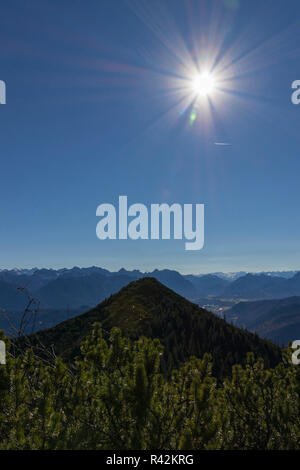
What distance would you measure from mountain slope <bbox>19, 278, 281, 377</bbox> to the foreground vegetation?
3276 inches

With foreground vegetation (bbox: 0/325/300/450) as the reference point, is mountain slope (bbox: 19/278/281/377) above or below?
below

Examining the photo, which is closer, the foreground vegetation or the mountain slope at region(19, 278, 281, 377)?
the foreground vegetation

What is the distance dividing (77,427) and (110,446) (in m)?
0.99

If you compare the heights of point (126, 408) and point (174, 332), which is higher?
point (126, 408)

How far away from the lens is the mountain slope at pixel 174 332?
97.4 metres

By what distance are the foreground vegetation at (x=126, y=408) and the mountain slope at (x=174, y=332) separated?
83207 millimetres

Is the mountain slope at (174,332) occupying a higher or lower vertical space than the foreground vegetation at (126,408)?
lower

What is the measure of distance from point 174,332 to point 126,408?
4217 inches

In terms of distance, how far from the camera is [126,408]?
20.8ft

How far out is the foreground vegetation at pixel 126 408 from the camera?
5.78 metres

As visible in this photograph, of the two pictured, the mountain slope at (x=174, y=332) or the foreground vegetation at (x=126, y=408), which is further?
the mountain slope at (x=174, y=332)

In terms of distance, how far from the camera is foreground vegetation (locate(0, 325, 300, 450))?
5777 millimetres
